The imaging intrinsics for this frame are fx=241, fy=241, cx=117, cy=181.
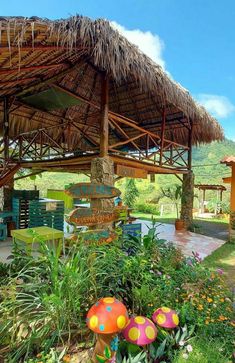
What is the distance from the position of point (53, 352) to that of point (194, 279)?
1.63 metres

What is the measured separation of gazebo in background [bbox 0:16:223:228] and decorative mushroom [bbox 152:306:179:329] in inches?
66.8

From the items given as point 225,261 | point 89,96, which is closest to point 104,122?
point 89,96

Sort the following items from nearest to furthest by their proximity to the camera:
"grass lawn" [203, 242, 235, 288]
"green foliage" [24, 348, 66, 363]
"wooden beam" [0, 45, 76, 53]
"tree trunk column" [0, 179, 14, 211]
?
"green foliage" [24, 348, 66, 363], "wooden beam" [0, 45, 76, 53], "grass lawn" [203, 242, 235, 288], "tree trunk column" [0, 179, 14, 211]

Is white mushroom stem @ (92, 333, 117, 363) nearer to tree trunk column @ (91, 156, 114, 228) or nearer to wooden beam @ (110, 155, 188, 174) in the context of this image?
tree trunk column @ (91, 156, 114, 228)

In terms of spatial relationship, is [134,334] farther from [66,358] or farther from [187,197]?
[187,197]

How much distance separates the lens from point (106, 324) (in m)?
1.62

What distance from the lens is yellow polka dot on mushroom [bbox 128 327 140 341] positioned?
1805 millimetres

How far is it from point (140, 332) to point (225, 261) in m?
4.17

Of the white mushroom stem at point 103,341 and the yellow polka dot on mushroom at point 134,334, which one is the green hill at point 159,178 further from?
the white mushroom stem at point 103,341

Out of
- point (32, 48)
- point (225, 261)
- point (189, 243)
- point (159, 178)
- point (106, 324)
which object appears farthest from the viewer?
point (159, 178)

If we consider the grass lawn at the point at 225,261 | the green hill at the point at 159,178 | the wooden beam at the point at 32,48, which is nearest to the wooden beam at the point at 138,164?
the wooden beam at the point at 32,48

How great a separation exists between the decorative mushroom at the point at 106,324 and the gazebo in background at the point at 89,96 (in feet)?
5.86

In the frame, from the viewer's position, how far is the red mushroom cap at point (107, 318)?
63.5 inches

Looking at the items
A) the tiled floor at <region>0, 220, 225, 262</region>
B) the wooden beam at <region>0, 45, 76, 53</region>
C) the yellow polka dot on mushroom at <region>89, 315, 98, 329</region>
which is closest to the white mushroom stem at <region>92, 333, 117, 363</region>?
the yellow polka dot on mushroom at <region>89, 315, 98, 329</region>
